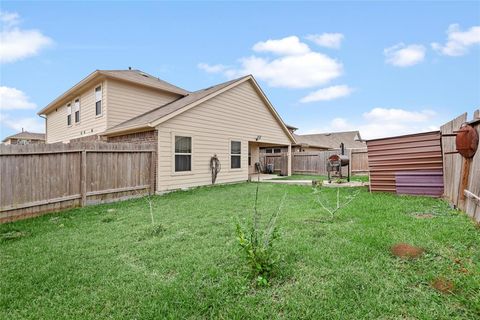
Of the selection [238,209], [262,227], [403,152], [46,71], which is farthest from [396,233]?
[46,71]

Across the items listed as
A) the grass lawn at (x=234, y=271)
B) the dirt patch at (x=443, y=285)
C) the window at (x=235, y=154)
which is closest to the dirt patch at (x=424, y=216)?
the grass lawn at (x=234, y=271)

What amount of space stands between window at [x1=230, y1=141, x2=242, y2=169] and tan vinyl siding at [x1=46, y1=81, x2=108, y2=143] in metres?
6.12

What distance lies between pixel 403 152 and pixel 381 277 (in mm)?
6212

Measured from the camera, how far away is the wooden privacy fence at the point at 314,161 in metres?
18.2

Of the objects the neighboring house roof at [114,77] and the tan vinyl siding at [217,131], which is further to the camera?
the neighboring house roof at [114,77]

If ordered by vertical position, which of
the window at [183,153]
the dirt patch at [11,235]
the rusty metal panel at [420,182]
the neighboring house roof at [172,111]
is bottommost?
the dirt patch at [11,235]

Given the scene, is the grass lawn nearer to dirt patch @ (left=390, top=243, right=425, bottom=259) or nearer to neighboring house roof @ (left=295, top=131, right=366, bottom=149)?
dirt patch @ (left=390, top=243, right=425, bottom=259)

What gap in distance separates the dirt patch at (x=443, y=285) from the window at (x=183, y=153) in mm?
8846

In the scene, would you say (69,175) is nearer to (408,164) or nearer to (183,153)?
(183,153)

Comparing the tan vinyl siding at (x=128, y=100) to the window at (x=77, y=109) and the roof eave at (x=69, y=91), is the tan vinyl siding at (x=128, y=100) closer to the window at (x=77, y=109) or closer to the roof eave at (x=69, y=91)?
the roof eave at (x=69, y=91)

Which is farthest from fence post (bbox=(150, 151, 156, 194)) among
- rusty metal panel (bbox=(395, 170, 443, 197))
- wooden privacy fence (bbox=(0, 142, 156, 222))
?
rusty metal panel (bbox=(395, 170, 443, 197))

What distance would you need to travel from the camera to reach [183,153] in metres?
10.4

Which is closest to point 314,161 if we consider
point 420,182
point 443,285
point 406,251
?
point 420,182

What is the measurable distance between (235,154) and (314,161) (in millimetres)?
8855
